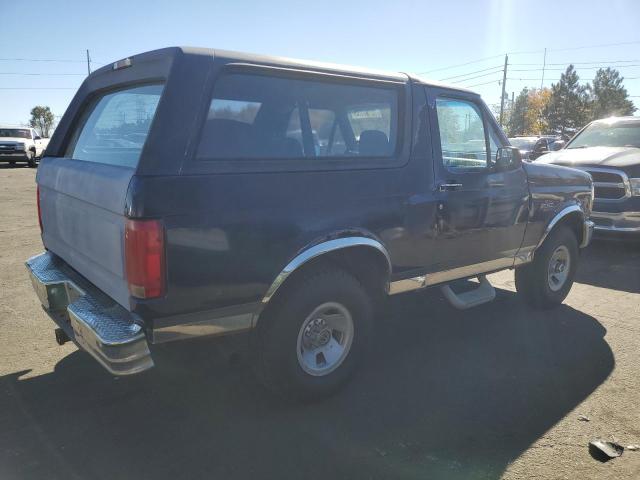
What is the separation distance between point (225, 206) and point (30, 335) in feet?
8.76

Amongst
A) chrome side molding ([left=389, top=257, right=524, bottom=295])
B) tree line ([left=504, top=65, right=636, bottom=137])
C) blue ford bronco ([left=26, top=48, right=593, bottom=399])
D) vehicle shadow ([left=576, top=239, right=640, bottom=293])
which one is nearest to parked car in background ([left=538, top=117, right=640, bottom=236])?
vehicle shadow ([left=576, top=239, right=640, bottom=293])

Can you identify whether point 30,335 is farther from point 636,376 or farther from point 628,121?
point 628,121

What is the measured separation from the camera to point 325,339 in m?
3.16

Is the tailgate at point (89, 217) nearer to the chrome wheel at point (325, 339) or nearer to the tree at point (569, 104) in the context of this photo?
the chrome wheel at point (325, 339)

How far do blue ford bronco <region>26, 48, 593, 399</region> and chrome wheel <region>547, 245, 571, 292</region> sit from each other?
3.92 ft

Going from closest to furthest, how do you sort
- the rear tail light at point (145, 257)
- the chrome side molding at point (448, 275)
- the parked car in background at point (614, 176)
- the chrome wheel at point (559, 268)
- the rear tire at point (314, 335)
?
1. the rear tail light at point (145, 257)
2. the rear tire at point (314, 335)
3. the chrome side molding at point (448, 275)
4. the chrome wheel at point (559, 268)
5. the parked car in background at point (614, 176)

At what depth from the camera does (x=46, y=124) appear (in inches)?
3401

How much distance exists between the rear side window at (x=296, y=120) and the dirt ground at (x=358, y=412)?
3.92 ft

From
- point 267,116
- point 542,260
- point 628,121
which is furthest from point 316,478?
point 628,121

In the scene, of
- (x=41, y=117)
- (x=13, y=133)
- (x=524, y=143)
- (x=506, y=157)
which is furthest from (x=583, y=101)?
(x=41, y=117)

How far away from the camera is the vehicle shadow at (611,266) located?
594 cm

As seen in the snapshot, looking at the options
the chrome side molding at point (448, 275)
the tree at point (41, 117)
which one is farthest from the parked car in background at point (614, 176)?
the tree at point (41, 117)

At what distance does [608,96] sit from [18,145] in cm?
7003

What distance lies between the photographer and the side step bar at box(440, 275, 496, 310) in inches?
157
